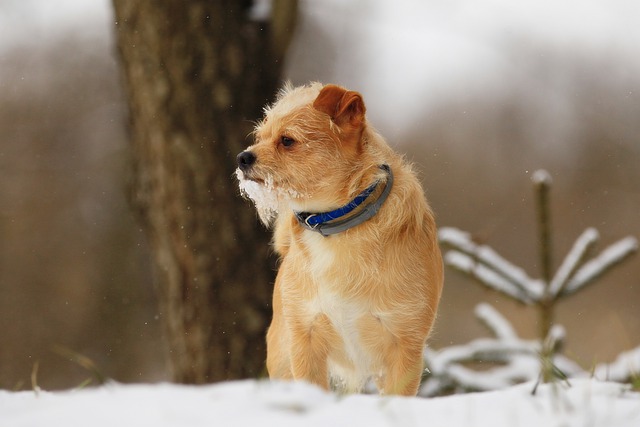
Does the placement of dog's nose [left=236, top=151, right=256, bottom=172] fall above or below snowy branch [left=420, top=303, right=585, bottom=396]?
above

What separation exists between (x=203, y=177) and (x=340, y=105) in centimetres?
252

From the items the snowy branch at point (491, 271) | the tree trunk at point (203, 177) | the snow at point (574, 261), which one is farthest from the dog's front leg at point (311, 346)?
the tree trunk at point (203, 177)

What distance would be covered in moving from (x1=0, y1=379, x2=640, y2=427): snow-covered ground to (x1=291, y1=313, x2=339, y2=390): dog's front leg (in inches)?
32.1

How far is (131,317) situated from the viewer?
530 inches

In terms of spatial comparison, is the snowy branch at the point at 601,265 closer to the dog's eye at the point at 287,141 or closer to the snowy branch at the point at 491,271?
the snowy branch at the point at 491,271

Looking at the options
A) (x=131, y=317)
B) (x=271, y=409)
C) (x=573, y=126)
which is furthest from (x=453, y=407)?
(x=131, y=317)

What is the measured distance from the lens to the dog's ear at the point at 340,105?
10.8ft

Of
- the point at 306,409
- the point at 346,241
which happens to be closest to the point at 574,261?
the point at 346,241

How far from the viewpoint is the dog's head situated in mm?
3207

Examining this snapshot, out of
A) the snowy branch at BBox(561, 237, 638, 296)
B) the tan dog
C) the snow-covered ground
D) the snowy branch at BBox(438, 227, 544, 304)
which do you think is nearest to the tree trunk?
the snowy branch at BBox(438, 227, 544, 304)

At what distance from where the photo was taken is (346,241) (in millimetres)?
3256

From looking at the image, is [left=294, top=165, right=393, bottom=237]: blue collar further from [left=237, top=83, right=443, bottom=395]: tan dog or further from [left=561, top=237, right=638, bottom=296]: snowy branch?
[left=561, top=237, right=638, bottom=296]: snowy branch

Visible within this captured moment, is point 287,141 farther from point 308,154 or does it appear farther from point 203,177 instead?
point 203,177

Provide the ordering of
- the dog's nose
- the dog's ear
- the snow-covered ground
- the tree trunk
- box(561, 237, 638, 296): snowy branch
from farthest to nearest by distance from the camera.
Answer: the tree trunk
box(561, 237, 638, 296): snowy branch
the dog's ear
the dog's nose
the snow-covered ground
